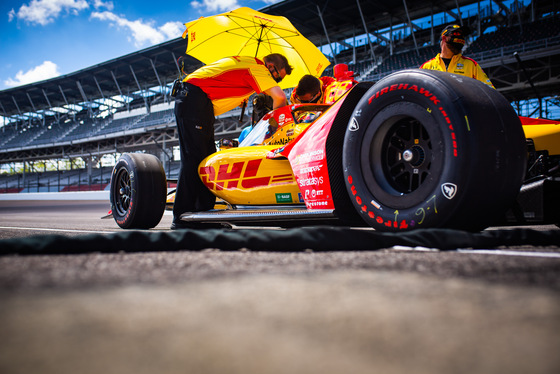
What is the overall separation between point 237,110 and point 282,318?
24.4 m

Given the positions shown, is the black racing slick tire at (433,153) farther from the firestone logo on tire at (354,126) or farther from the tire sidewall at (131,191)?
the tire sidewall at (131,191)

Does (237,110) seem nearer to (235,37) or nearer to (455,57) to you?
(235,37)

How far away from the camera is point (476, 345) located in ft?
1.74

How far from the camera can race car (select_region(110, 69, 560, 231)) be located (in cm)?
152

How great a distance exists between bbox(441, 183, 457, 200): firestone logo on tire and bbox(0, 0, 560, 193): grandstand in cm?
959

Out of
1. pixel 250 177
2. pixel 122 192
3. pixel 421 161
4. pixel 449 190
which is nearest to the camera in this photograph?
pixel 449 190

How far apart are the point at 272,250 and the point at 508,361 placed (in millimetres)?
969

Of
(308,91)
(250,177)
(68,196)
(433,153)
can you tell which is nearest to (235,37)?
(308,91)

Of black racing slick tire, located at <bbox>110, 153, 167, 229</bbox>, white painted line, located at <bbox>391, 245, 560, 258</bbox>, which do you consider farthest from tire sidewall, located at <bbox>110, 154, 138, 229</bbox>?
white painted line, located at <bbox>391, 245, 560, 258</bbox>

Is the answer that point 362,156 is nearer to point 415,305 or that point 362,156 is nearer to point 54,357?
point 415,305

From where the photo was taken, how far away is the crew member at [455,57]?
11.0 feet

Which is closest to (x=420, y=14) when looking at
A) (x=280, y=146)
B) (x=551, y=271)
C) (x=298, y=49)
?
(x=298, y=49)

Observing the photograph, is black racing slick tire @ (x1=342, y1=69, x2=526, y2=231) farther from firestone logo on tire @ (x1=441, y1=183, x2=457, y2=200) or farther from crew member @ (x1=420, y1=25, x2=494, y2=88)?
crew member @ (x1=420, y1=25, x2=494, y2=88)

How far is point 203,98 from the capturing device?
3523 millimetres
